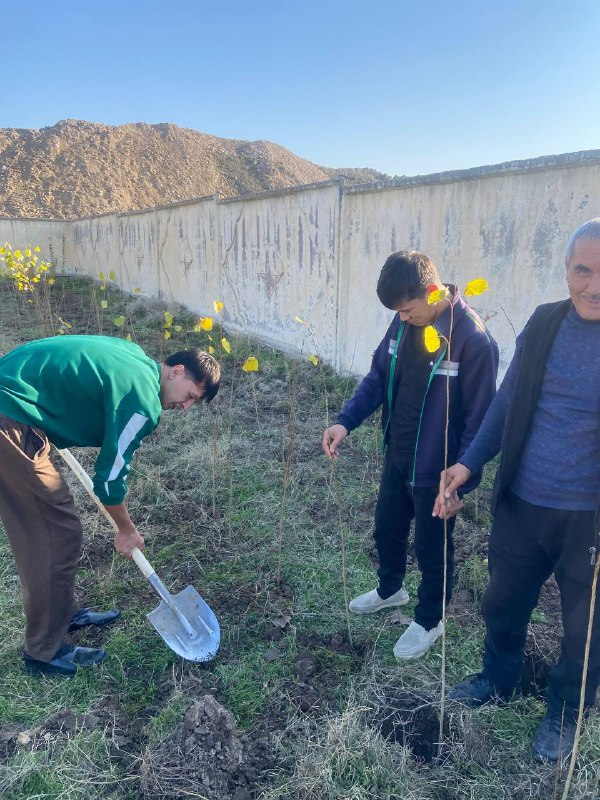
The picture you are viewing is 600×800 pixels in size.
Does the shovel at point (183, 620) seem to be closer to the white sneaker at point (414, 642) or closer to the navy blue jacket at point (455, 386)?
the white sneaker at point (414, 642)

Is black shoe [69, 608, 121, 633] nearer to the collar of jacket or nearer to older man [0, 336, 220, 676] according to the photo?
older man [0, 336, 220, 676]

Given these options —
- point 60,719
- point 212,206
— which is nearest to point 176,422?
point 60,719

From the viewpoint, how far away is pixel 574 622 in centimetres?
152

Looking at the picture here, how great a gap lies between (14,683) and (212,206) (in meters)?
8.05

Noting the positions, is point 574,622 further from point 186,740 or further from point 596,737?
point 186,740

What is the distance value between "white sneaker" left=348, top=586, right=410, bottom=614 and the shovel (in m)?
0.63

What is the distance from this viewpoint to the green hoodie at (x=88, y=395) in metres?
1.84

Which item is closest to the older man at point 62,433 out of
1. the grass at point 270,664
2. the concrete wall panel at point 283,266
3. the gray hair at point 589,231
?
the grass at point 270,664

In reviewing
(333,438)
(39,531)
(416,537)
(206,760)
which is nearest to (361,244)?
(333,438)

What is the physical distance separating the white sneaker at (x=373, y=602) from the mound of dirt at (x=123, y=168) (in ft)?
75.4

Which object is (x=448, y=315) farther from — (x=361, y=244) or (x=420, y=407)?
(x=361, y=244)

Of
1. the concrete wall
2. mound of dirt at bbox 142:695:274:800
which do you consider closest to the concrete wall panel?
the concrete wall

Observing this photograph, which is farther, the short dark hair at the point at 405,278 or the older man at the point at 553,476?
the short dark hair at the point at 405,278

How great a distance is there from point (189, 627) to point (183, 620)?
4cm
